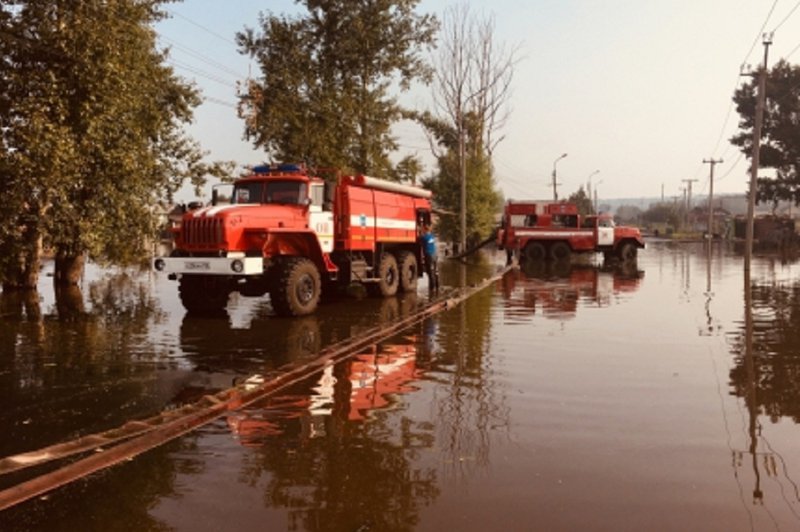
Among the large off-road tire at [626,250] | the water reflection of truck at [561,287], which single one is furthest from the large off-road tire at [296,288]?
the large off-road tire at [626,250]

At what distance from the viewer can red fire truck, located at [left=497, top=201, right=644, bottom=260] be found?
102 ft

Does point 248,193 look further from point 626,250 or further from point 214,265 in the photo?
point 626,250

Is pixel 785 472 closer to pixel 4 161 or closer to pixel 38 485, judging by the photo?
Result: pixel 38 485

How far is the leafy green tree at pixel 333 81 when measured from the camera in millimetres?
26984

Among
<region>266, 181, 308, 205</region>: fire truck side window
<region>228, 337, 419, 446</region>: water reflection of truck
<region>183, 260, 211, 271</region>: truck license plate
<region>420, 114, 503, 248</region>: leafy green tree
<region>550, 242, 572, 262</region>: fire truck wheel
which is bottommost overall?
<region>228, 337, 419, 446</region>: water reflection of truck

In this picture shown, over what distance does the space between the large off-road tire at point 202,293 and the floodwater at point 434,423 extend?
0.94 meters

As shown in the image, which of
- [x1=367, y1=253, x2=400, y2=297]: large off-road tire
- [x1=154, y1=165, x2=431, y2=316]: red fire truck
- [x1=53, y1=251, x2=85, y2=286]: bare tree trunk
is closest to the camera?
[x1=154, y1=165, x2=431, y2=316]: red fire truck

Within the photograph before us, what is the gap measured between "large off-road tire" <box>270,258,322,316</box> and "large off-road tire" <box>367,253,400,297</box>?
11.0 feet

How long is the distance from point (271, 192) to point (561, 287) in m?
9.22

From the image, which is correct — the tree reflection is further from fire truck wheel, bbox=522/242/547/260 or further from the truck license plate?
fire truck wheel, bbox=522/242/547/260

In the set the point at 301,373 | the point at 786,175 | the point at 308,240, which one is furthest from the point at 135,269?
the point at 786,175

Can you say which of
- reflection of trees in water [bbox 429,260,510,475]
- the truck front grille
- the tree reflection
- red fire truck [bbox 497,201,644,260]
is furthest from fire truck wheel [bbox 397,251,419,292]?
red fire truck [bbox 497,201,644,260]

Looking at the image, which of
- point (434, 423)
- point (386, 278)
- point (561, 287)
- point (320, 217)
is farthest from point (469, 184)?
point (434, 423)

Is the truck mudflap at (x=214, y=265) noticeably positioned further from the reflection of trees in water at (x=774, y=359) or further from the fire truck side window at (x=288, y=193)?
the reflection of trees in water at (x=774, y=359)
